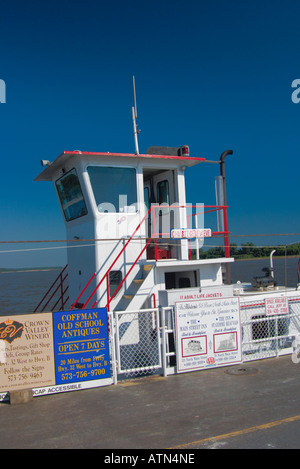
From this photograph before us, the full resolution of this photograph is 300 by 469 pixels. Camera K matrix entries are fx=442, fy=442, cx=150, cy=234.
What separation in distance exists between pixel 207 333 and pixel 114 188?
4.32 meters

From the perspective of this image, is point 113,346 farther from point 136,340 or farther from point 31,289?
point 31,289

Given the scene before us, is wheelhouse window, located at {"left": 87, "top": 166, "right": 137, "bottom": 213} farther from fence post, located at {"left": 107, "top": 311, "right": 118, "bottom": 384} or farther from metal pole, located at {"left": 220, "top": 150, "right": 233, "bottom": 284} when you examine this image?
fence post, located at {"left": 107, "top": 311, "right": 118, "bottom": 384}

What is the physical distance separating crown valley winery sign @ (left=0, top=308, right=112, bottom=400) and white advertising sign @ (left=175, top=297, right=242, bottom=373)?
1566 millimetres

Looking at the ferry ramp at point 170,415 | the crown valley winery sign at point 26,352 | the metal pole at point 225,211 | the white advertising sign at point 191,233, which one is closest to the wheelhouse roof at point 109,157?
the metal pole at point 225,211

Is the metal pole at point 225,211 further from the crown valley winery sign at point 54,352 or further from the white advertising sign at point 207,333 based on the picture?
the crown valley winery sign at point 54,352

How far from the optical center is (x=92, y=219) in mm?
10984

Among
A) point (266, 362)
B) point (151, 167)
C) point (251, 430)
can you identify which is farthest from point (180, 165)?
point (251, 430)

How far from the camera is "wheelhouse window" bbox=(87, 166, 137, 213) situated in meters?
11.0

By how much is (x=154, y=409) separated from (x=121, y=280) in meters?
4.40

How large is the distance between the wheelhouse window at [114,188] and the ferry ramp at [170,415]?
4.39 meters

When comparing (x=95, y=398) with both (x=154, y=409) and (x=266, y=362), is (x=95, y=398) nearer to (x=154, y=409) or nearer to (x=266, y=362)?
(x=154, y=409)

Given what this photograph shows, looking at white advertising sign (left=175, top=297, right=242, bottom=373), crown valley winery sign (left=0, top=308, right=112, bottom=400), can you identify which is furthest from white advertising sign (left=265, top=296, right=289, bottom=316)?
crown valley winery sign (left=0, top=308, right=112, bottom=400)

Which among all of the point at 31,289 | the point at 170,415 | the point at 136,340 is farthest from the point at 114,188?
the point at 31,289

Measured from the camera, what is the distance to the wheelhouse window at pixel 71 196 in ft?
37.3
